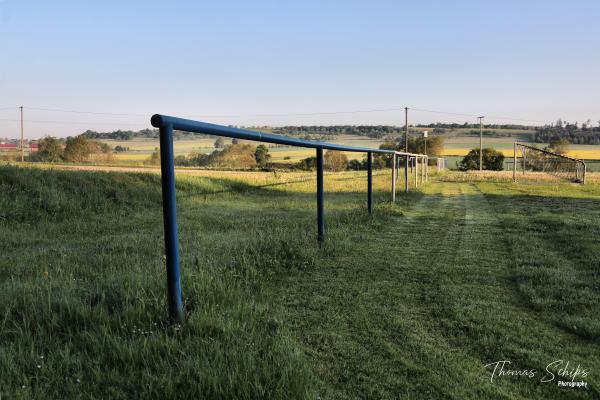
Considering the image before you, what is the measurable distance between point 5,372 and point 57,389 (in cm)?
32

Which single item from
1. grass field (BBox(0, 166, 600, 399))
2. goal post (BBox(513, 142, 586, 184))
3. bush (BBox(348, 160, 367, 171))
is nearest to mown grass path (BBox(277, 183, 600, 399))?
grass field (BBox(0, 166, 600, 399))

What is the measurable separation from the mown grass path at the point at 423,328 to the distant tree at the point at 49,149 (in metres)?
46.6

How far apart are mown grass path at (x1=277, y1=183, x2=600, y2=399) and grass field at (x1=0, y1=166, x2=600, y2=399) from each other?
1 cm

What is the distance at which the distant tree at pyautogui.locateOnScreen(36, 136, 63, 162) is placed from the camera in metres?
43.6

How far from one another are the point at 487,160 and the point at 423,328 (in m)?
69.0

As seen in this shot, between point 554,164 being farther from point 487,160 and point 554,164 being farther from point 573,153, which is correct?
point 573,153

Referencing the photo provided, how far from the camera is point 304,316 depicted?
9.48 ft

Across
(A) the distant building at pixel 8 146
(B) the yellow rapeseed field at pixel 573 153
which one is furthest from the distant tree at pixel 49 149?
(B) the yellow rapeseed field at pixel 573 153

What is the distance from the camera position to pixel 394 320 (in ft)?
9.23

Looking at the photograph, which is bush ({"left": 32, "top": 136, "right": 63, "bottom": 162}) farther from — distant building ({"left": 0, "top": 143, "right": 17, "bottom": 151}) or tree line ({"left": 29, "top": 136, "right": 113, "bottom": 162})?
distant building ({"left": 0, "top": 143, "right": 17, "bottom": 151})

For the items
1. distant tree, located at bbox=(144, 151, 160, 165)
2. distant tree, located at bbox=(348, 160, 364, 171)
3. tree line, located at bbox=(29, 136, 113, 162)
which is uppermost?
tree line, located at bbox=(29, 136, 113, 162)

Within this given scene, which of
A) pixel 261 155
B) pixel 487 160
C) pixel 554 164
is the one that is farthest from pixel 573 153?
pixel 261 155

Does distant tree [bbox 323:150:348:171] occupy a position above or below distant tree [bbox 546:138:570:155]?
below

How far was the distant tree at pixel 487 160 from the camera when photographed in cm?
6298
